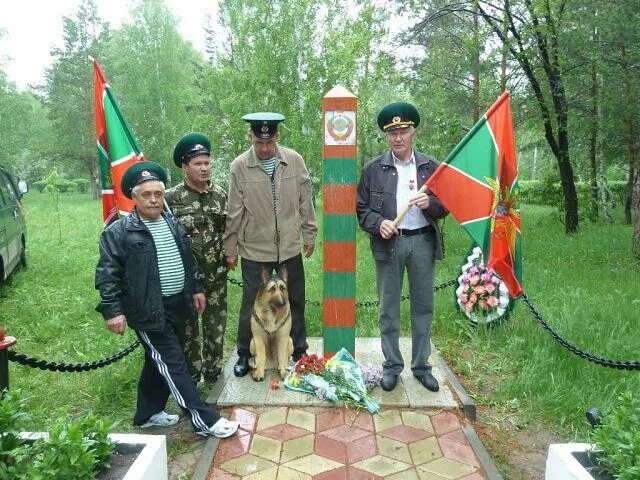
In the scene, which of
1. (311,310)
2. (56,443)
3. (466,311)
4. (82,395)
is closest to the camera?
(56,443)

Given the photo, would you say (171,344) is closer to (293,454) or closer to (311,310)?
(293,454)

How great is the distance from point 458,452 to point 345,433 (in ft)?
2.38

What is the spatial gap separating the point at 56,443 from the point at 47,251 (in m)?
10.2

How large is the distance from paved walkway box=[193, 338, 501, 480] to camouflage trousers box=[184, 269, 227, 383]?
0.22m

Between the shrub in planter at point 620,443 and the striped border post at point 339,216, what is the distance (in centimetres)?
205

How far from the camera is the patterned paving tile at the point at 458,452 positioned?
3043mm

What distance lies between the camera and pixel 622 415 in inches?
90.3

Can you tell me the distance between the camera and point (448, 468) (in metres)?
2.96

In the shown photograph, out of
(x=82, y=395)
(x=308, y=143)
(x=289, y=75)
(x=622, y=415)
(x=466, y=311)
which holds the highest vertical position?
(x=289, y=75)

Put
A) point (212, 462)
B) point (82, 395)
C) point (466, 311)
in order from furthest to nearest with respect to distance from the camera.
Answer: point (466, 311) → point (82, 395) → point (212, 462)

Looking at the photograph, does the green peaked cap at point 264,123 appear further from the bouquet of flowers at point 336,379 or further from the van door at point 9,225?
the van door at point 9,225

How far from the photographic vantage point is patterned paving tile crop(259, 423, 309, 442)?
3.29m

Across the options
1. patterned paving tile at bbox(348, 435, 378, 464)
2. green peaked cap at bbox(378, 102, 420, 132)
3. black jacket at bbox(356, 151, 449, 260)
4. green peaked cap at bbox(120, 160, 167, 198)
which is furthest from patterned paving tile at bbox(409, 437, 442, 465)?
green peaked cap at bbox(120, 160, 167, 198)

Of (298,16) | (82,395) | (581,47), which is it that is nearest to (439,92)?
(581,47)
